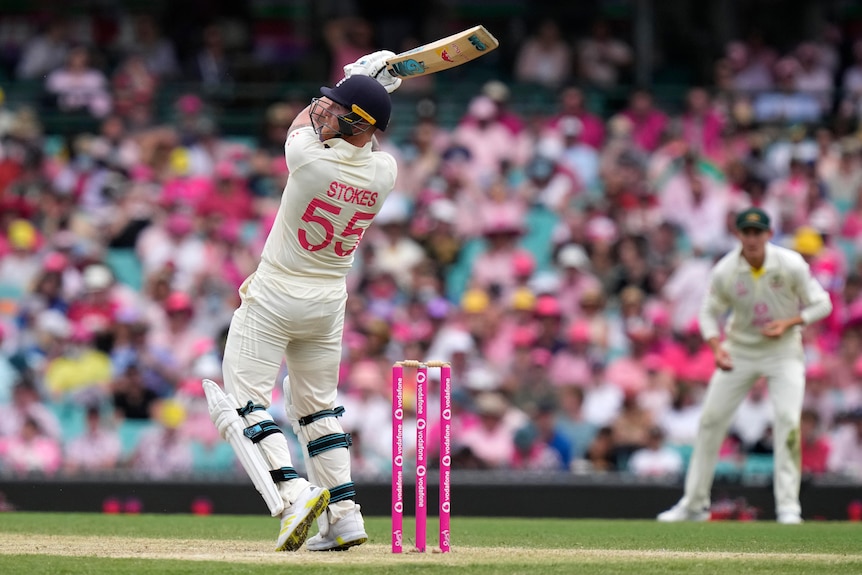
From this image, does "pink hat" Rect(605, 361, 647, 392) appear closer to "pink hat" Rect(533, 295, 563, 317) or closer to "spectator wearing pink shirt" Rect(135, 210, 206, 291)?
"pink hat" Rect(533, 295, 563, 317)

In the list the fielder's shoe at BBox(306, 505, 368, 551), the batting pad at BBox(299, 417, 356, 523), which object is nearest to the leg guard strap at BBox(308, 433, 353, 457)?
the batting pad at BBox(299, 417, 356, 523)

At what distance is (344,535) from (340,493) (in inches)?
7.5

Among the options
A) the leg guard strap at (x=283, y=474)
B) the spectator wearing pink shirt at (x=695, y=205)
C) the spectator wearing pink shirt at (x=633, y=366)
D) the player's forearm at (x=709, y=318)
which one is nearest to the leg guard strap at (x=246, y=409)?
the leg guard strap at (x=283, y=474)

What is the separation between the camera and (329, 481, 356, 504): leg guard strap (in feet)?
22.5

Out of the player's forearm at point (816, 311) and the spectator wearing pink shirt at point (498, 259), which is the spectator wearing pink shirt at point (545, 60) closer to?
the spectator wearing pink shirt at point (498, 259)

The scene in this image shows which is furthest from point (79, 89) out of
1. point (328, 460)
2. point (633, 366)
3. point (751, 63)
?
point (328, 460)

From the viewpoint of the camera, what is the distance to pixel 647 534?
26.7 feet

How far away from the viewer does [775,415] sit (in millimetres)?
9625

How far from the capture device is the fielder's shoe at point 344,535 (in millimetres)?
6836

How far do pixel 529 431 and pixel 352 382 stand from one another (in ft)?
5.05

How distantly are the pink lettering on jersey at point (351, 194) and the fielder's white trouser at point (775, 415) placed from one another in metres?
3.71

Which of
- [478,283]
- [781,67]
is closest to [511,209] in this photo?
[478,283]

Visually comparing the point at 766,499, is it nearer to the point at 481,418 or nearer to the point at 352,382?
the point at 481,418

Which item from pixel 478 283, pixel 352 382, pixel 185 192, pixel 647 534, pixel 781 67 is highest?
pixel 781 67
